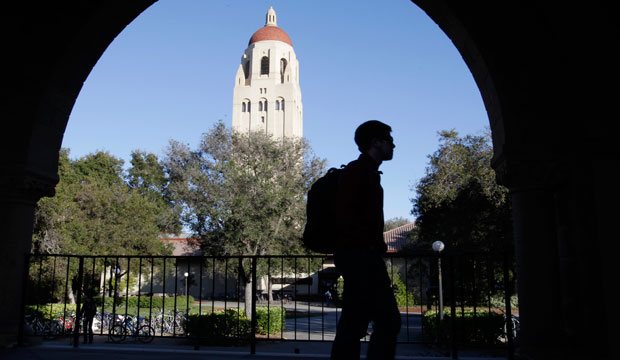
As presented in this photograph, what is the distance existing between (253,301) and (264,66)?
74.3 metres

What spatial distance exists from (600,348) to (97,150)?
179 feet

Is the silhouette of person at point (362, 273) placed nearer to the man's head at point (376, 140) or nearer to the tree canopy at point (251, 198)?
the man's head at point (376, 140)

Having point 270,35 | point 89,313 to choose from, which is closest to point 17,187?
point 89,313

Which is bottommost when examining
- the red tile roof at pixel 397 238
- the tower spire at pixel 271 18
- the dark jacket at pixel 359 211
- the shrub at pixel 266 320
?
the shrub at pixel 266 320

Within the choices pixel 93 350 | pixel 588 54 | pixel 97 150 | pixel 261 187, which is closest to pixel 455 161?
pixel 261 187

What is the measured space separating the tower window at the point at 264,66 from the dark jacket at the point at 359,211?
A: 76128mm

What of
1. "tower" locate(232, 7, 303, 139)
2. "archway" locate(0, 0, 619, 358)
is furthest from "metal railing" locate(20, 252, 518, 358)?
"tower" locate(232, 7, 303, 139)

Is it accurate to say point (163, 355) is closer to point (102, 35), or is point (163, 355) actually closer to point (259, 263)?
point (102, 35)

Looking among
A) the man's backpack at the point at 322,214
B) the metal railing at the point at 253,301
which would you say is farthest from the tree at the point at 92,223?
the man's backpack at the point at 322,214

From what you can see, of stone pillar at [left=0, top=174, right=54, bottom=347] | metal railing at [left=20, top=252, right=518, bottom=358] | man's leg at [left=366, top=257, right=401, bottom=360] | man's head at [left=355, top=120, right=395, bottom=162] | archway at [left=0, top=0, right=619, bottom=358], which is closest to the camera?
man's leg at [left=366, top=257, right=401, bottom=360]

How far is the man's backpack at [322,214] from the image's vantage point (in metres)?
2.97

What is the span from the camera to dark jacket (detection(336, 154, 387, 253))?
2729 millimetres

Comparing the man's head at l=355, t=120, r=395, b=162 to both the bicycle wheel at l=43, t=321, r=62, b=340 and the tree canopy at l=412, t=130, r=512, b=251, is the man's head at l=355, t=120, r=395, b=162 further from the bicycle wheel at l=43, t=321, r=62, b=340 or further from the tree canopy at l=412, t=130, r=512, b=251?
the tree canopy at l=412, t=130, r=512, b=251

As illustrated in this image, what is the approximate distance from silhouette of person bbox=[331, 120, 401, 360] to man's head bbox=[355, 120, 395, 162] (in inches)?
12.8
